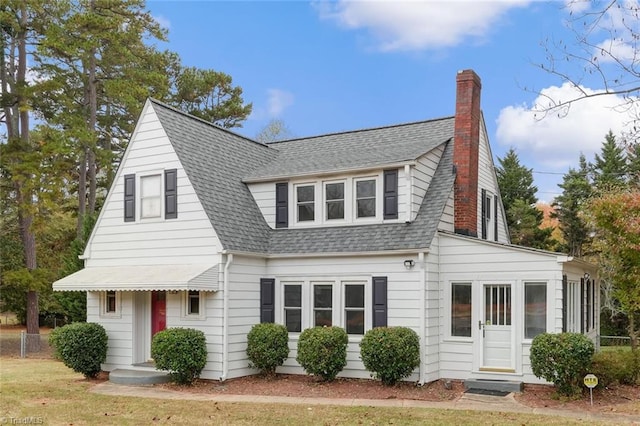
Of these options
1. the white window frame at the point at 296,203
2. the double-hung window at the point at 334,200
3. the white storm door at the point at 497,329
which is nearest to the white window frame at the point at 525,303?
the white storm door at the point at 497,329

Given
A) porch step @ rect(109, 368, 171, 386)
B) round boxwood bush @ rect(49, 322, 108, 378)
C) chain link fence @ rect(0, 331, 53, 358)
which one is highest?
round boxwood bush @ rect(49, 322, 108, 378)

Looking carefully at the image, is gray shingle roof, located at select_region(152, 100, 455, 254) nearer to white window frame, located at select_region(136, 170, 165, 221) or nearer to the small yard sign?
white window frame, located at select_region(136, 170, 165, 221)

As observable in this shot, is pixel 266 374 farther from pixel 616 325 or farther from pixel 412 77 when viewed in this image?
pixel 616 325

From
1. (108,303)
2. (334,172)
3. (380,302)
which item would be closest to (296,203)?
(334,172)

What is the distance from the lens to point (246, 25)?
1814cm

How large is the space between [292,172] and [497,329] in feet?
22.3

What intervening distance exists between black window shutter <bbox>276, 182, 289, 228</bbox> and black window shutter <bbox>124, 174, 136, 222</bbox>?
12.9 ft

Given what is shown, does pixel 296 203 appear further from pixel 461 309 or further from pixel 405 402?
pixel 405 402

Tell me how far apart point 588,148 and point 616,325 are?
1386 cm

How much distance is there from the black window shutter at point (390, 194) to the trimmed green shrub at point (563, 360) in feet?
15.5

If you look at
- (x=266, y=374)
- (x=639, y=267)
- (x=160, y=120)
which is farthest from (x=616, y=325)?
(x=160, y=120)

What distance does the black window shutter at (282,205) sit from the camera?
17.4 metres

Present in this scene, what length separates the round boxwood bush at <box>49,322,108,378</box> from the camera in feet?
51.6

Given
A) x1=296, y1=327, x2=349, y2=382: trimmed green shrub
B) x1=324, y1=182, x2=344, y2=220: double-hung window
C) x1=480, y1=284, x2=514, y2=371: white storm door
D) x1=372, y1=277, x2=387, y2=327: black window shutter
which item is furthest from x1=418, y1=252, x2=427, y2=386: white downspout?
x1=324, y1=182, x2=344, y2=220: double-hung window
